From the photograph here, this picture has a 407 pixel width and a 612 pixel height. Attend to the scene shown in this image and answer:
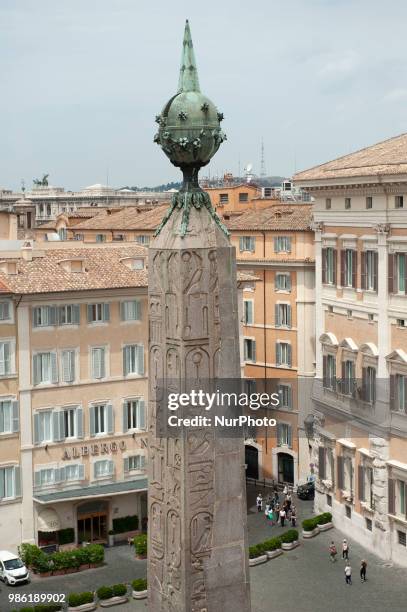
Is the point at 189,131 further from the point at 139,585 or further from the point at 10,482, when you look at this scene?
the point at 10,482

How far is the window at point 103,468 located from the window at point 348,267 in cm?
974

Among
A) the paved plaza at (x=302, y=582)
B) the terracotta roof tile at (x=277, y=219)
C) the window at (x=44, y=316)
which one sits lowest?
the paved plaza at (x=302, y=582)

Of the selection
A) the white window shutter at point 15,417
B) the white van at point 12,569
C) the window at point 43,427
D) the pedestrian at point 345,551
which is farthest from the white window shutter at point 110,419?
the pedestrian at point 345,551

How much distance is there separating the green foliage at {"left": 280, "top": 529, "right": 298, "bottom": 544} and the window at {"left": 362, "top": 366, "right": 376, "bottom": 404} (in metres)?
4.83

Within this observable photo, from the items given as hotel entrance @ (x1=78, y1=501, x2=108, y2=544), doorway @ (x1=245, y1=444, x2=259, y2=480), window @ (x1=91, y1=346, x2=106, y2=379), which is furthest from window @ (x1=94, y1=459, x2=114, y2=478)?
doorway @ (x1=245, y1=444, x2=259, y2=480)

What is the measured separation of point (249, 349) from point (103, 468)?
11924 millimetres

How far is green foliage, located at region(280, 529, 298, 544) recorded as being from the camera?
115 feet

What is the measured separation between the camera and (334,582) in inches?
1270

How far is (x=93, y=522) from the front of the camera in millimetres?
36875

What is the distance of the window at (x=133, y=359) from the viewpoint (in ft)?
122

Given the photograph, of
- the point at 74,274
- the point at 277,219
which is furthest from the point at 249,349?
the point at 74,274

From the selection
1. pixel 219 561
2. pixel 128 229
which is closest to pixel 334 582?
pixel 219 561

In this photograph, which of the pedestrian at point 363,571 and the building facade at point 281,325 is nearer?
the pedestrian at point 363,571

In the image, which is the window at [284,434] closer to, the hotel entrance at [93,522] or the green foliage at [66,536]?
the hotel entrance at [93,522]
